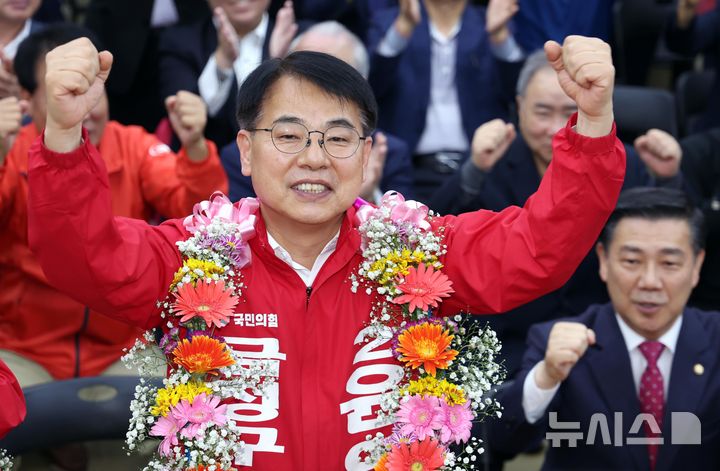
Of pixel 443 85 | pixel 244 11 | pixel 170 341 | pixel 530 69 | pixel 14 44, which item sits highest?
pixel 244 11

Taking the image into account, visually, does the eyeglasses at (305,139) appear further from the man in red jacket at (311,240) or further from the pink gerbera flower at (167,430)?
the pink gerbera flower at (167,430)

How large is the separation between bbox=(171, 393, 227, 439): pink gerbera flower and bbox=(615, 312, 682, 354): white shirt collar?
2087 millimetres

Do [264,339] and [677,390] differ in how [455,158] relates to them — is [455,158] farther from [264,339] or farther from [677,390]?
[264,339]

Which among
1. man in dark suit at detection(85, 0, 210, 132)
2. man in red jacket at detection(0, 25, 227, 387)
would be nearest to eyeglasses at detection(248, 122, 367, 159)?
man in red jacket at detection(0, 25, 227, 387)

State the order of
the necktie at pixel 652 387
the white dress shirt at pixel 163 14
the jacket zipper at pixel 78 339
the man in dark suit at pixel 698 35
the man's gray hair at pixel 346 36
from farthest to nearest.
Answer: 1. the white dress shirt at pixel 163 14
2. the man in dark suit at pixel 698 35
3. the man's gray hair at pixel 346 36
4. the jacket zipper at pixel 78 339
5. the necktie at pixel 652 387

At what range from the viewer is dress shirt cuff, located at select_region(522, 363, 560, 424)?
4207 mm

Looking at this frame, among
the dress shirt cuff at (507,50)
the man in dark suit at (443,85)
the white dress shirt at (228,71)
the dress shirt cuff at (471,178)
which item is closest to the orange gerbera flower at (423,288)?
the dress shirt cuff at (471,178)

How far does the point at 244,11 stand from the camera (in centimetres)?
607

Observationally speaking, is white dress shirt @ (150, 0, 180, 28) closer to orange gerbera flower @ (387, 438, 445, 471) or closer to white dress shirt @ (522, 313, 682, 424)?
white dress shirt @ (522, 313, 682, 424)

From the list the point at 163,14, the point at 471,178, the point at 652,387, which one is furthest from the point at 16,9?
the point at 652,387

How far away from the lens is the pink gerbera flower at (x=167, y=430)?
3012 mm

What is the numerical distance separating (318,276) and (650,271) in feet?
6.18

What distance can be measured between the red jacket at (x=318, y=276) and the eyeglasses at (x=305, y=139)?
0.26m

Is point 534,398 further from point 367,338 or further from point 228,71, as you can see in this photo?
point 228,71
